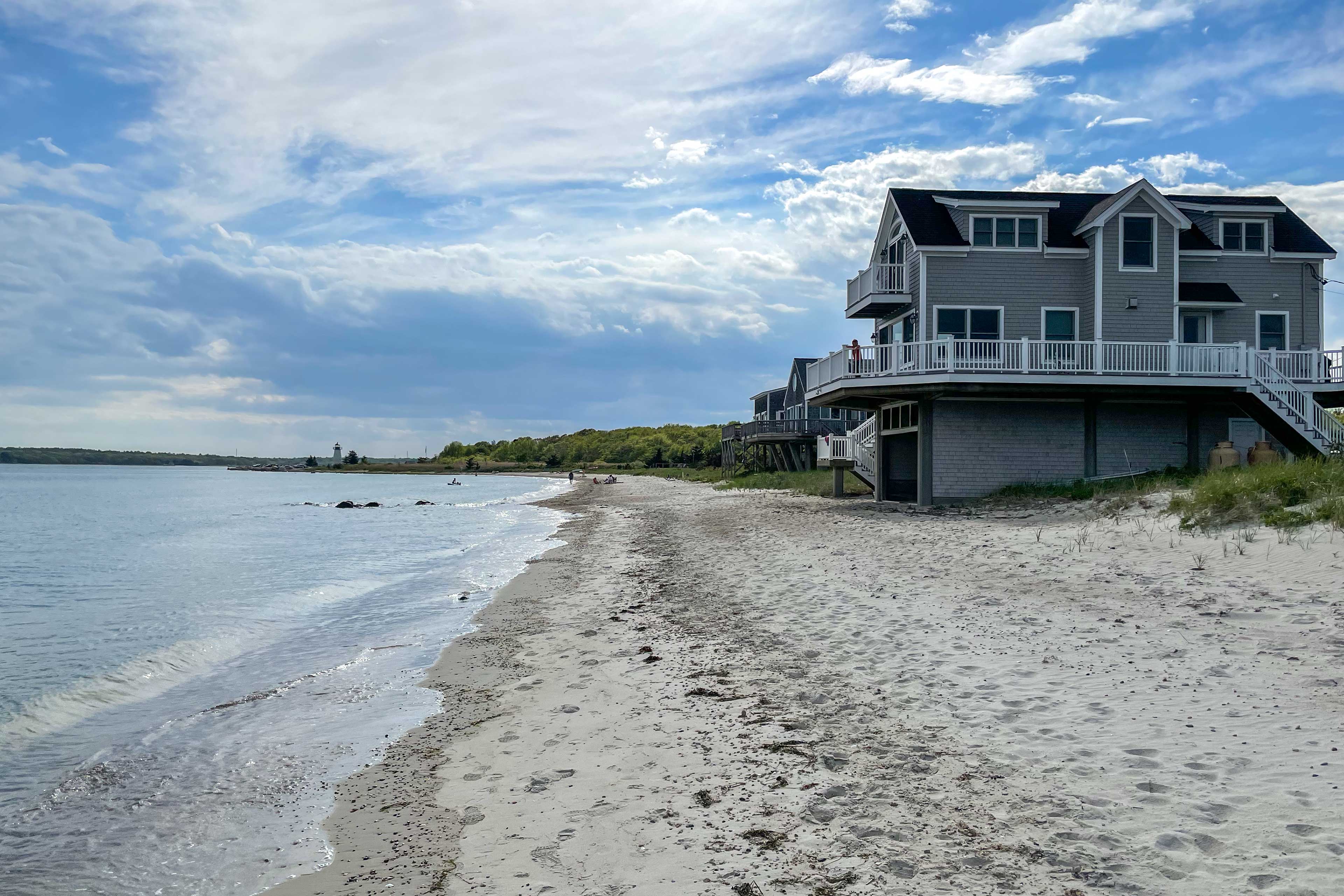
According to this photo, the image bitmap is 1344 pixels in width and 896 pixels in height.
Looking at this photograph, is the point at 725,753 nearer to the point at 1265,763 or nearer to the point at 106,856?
the point at 1265,763

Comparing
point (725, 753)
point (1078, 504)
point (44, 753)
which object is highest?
point (1078, 504)

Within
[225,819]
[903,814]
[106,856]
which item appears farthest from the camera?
[225,819]

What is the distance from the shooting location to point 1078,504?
62.5ft

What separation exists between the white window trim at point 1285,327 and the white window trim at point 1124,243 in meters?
4.18

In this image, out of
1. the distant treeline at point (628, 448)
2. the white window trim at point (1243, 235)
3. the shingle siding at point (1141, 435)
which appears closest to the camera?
the shingle siding at point (1141, 435)

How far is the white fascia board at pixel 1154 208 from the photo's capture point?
23.9m

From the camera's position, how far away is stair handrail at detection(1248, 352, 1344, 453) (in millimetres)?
20625

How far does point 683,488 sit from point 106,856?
174 ft

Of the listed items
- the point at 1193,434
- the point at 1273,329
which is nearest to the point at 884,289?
the point at 1193,434

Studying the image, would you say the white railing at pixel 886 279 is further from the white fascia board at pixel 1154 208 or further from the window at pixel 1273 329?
the window at pixel 1273 329

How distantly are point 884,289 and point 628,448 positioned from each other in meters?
122

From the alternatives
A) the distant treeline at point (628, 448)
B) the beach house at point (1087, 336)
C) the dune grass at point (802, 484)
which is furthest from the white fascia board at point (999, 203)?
the distant treeline at point (628, 448)

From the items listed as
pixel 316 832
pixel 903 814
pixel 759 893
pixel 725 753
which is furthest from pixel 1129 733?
pixel 316 832

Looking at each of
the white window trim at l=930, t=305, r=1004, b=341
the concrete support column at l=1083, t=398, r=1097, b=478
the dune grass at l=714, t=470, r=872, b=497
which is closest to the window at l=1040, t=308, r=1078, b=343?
the white window trim at l=930, t=305, r=1004, b=341
